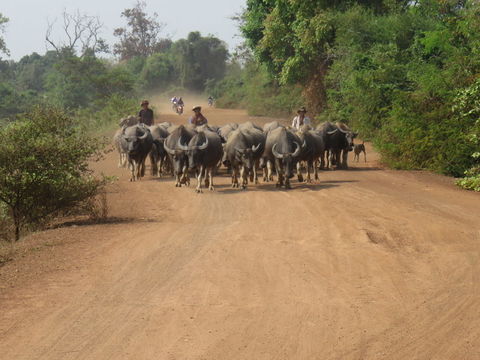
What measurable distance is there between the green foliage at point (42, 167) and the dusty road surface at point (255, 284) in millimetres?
1168

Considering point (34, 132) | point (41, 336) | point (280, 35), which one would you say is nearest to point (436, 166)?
point (34, 132)

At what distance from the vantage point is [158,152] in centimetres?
2178

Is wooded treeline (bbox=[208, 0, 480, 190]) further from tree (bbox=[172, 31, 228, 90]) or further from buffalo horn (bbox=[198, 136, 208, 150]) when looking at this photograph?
tree (bbox=[172, 31, 228, 90])

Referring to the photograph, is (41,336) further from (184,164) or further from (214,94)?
(214,94)

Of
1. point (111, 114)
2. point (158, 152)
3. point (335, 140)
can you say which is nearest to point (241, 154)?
point (158, 152)

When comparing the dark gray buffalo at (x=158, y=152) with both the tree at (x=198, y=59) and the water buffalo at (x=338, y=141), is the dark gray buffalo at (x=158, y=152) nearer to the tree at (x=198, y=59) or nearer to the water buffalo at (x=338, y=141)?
the water buffalo at (x=338, y=141)

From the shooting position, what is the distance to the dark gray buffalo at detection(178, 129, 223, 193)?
1798 cm

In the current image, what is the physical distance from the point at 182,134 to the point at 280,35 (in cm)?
2264

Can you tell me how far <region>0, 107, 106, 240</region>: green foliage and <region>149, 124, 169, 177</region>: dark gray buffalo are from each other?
5890 mm

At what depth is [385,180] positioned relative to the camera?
19.8 m

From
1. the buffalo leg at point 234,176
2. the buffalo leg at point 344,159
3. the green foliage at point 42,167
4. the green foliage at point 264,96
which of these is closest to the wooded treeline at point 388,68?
the green foliage at point 264,96

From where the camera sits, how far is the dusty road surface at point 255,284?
7.37 metres

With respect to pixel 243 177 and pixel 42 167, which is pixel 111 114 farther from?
pixel 42 167

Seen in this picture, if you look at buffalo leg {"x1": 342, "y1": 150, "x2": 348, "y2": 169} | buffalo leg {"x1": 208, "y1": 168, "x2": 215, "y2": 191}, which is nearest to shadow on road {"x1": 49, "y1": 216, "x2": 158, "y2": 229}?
buffalo leg {"x1": 208, "y1": 168, "x2": 215, "y2": 191}
